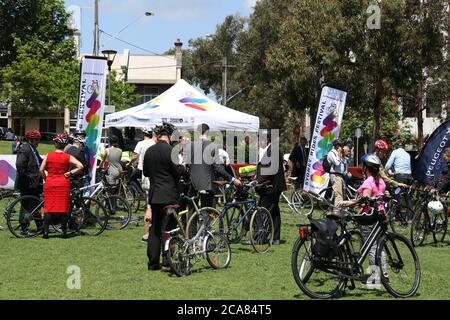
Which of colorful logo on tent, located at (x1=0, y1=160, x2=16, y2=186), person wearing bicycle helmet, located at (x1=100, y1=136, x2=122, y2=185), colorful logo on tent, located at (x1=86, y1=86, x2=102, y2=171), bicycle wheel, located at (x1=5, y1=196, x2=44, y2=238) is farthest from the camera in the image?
colorful logo on tent, located at (x1=0, y1=160, x2=16, y2=186)

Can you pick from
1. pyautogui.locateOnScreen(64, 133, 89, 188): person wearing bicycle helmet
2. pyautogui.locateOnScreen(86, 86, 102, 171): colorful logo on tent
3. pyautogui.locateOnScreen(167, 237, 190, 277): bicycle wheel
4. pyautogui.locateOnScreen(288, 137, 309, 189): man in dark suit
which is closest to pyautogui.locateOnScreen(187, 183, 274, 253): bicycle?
pyautogui.locateOnScreen(167, 237, 190, 277): bicycle wheel

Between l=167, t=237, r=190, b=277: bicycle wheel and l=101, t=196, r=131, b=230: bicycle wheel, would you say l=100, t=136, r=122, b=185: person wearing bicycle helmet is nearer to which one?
l=101, t=196, r=131, b=230: bicycle wheel

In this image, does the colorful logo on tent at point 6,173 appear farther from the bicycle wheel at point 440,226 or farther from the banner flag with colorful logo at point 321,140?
the bicycle wheel at point 440,226

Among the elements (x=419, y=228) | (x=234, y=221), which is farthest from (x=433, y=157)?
(x=234, y=221)

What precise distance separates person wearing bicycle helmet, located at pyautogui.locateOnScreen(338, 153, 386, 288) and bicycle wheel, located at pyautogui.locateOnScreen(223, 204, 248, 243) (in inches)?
114


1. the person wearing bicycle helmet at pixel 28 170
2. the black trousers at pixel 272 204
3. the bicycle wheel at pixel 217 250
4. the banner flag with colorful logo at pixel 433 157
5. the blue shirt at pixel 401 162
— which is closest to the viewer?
the bicycle wheel at pixel 217 250

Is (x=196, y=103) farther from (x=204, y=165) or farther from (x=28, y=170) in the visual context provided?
(x=204, y=165)

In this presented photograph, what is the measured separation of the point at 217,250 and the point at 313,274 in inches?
85.4

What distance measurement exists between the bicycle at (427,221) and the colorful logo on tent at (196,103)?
9.85m

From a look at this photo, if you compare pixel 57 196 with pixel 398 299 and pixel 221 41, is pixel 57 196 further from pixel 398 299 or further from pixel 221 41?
pixel 221 41

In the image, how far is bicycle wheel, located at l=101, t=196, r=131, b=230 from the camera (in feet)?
46.4

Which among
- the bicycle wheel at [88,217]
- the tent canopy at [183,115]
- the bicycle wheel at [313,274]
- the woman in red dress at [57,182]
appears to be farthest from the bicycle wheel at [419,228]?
the tent canopy at [183,115]

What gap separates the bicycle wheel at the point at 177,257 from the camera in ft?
29.9

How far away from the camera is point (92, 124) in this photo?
53.1ft
